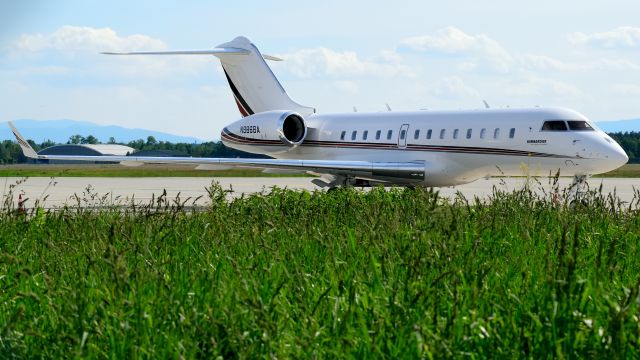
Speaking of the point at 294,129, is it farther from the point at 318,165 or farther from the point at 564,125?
the point at 564,125

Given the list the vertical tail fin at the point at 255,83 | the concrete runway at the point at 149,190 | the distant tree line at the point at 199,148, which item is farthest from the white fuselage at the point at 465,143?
the distant tree line at the point at 199,148

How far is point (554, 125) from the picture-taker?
19.9 metres

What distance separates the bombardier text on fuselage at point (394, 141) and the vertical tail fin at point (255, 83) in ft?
0.10

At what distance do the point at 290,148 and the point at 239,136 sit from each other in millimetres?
1644

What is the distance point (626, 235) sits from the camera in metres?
7.72

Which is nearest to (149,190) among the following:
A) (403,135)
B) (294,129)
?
(294,129)

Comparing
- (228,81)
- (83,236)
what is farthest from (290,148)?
(83,236)

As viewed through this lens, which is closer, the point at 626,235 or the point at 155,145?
the point at 626,235

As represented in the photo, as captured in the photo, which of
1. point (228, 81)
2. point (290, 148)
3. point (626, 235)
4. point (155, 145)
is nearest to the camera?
point (626, 235)

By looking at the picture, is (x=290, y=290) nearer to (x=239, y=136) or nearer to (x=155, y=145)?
(x=239, y=136)

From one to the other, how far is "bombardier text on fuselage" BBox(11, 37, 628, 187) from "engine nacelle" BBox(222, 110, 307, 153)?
0.03 m

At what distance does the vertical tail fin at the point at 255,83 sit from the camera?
28.0m

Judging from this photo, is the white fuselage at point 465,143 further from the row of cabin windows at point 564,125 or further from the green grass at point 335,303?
the green grass at point 335,303

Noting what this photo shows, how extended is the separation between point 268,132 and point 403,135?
4042 mm
